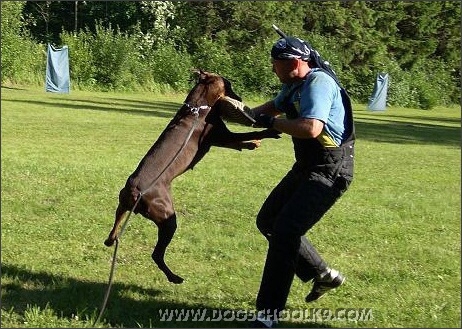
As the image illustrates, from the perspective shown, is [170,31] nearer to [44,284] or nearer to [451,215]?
[451,215]

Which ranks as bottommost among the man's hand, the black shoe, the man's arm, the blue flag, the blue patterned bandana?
the blue flag

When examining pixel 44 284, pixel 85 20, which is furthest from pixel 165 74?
pixel 44 284

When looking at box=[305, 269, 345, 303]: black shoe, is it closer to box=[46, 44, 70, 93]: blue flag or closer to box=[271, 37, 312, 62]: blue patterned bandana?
box=[271, 37, 312, 62]: blue patterned bandana

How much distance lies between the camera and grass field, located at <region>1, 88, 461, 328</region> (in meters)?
5.39

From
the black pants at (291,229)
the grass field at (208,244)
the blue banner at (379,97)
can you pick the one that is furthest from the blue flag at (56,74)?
the black pants at (291,229)

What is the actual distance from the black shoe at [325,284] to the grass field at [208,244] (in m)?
0.08

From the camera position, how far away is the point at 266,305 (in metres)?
4.91

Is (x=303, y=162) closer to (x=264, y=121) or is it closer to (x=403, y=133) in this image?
(x=264, y=121)

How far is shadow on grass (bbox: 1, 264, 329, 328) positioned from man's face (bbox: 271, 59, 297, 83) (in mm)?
1655

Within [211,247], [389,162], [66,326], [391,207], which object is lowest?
[389,162]

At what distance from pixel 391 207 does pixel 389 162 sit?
5.28 metres

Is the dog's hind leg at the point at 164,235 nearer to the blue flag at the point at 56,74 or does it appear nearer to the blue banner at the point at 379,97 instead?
the blue flag at the point at 56,74

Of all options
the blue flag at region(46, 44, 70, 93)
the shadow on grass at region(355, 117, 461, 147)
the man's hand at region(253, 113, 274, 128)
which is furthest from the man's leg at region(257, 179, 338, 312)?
the blue flag at region(46, 44, 70, 93)

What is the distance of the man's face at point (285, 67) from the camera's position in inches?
192
